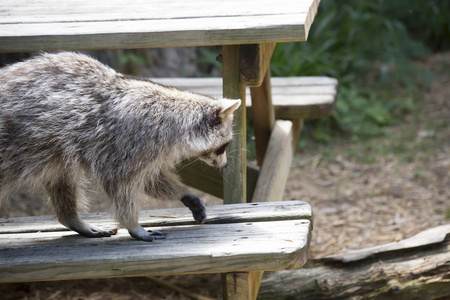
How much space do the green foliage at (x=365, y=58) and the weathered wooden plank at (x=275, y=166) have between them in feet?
7.38

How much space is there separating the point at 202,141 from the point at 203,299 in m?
1.44

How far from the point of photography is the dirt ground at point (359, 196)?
12.0 feet

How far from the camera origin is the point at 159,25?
95.3 inches

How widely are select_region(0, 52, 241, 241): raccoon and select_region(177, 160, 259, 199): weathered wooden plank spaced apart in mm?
1005

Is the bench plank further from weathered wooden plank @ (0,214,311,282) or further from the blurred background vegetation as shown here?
the blurred background vegetation

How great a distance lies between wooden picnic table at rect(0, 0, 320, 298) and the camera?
2.32m

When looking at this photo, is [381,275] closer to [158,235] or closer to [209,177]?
[209,177]

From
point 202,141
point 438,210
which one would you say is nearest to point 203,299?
point 202,141

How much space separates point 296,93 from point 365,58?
12.2ft

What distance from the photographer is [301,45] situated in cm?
679

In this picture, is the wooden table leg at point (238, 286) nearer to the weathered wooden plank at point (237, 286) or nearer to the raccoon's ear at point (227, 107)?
the weathered wooden plank at point (237, 286)

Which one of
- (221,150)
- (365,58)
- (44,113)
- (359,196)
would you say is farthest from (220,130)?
(365,58)

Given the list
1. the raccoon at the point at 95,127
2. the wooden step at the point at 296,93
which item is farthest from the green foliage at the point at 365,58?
the raccoon at the point at 95,127

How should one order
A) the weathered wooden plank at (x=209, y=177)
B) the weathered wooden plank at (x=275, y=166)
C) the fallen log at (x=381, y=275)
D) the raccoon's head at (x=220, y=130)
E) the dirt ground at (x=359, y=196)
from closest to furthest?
the raccoon's head at (x=220, y=130), the fallen log at (x=381, y=275), the weathered wooden plank at (x=275, y=166), the weathered wooden plank at (x=209, y=177), the dirt ground at (x=359, y=196)
